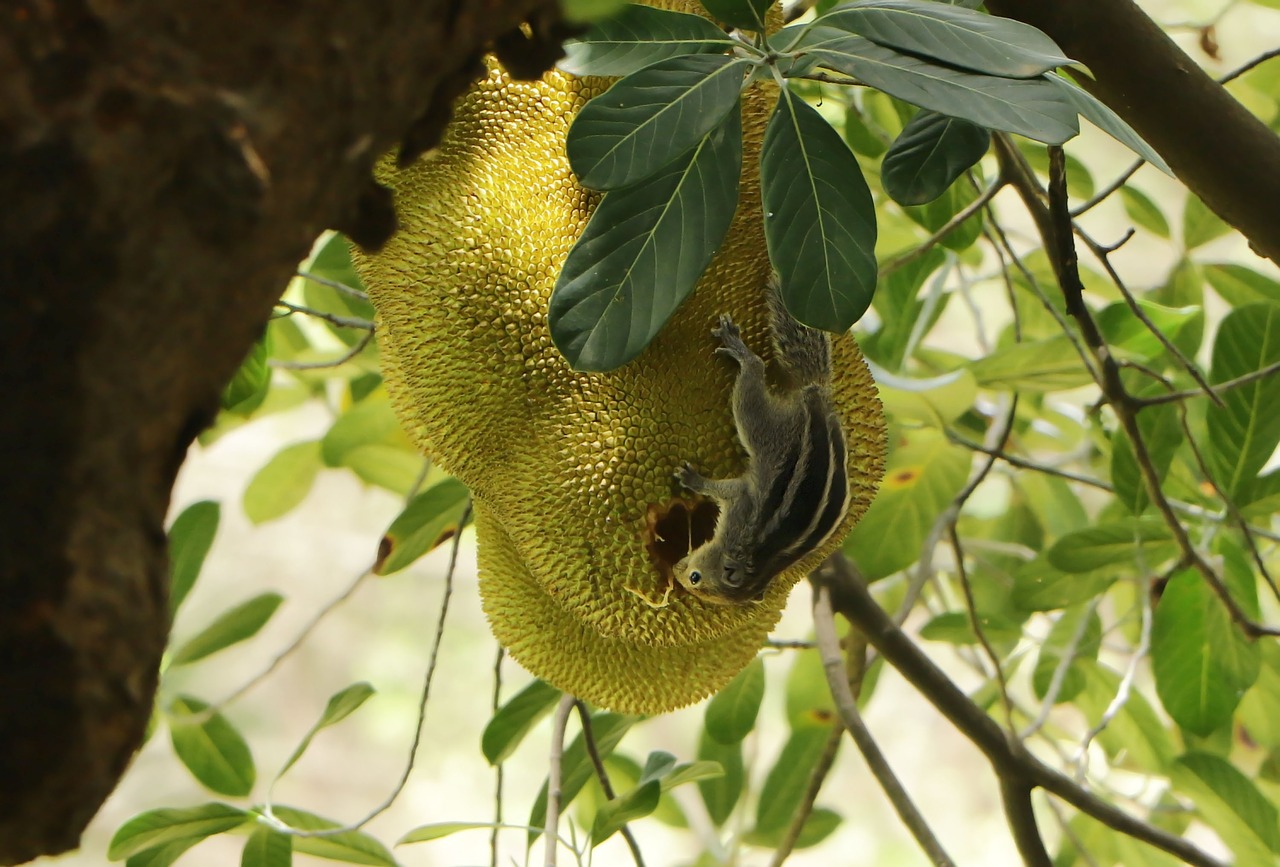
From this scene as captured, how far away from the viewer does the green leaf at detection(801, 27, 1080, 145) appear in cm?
56

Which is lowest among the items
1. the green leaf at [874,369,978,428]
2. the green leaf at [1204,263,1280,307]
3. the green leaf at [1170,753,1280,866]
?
the green leaf at [1170,753,1280,866]

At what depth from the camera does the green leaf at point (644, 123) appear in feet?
1.90

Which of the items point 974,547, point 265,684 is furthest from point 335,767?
point 974,547

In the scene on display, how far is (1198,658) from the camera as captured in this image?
1060mm

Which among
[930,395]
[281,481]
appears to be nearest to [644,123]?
[930,395]

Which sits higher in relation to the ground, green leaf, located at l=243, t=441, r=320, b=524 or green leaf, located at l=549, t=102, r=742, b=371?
green leaf, located at l=549, t=102, r=742, b=371

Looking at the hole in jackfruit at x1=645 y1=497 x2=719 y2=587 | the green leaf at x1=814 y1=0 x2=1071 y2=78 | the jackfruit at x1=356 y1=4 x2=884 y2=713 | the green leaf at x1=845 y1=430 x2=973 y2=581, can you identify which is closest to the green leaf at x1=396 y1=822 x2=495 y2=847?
the jackfruit at x1=356 y1=4 x2=884 y2=713

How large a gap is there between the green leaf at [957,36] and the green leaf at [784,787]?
3.13ft

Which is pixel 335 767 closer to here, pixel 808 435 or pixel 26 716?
pixel 808 435

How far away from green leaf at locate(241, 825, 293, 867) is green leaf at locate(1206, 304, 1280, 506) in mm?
947

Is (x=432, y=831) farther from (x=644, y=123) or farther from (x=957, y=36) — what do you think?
(x=957, y=36)

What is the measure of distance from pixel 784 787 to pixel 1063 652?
14.6 inches

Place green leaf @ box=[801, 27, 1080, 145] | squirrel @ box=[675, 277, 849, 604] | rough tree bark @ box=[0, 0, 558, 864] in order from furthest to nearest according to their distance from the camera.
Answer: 1. squirrel @ box=[675, 277, 849, 604]
2. green leaf @ box=[801, 27, 1080, 145]
3. rough tree bark @ box=[0, 0, 558, 864]

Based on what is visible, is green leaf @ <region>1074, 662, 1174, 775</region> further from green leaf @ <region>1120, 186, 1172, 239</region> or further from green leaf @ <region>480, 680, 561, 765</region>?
green leaf @ <region>480, 680, 561, 765</region>
